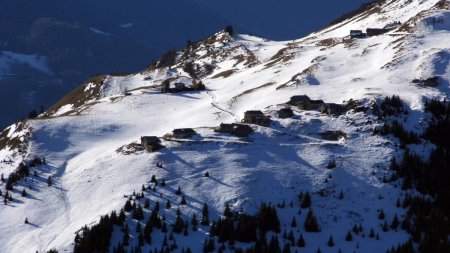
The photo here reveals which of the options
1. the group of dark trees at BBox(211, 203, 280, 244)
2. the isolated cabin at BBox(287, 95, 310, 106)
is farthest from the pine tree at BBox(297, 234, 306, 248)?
the isolated cabin at BBox(287, 95, 310, 106)

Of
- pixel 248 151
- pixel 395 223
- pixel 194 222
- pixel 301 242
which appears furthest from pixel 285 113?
pixel 301 242

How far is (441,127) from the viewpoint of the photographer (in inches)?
4309

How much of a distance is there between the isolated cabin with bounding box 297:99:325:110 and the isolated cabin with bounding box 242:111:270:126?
641cm

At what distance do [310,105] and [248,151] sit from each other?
15.9 metres

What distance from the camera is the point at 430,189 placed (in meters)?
98.1

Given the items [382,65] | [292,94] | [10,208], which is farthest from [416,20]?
[10,208]

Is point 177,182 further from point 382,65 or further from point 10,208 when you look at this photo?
point 382,65

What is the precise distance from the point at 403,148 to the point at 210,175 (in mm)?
24331

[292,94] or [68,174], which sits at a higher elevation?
[292,94]

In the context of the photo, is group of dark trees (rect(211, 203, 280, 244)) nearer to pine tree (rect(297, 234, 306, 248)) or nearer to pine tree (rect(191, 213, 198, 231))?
pine tree (rect(191, 213, 198, 231))

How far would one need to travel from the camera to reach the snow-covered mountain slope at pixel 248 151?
314 feet

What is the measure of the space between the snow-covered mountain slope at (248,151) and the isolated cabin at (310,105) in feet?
8.48

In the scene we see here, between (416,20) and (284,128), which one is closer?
(284,128)

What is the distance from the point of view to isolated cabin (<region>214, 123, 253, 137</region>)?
111938 mm
